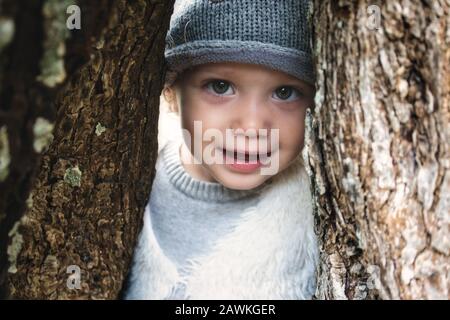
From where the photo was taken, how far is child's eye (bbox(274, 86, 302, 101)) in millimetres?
1559

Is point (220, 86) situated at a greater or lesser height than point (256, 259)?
greater

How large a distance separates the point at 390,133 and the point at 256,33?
48cm

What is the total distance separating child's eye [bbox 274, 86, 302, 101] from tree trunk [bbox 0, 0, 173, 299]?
1.08 ft

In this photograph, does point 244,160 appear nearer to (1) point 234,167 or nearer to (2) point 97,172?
(1) point 234,167

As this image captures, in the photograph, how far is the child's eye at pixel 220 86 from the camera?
1.57 m

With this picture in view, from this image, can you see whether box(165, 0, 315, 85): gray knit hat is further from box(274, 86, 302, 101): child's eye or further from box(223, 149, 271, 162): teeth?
box(223, 149, 271, 162): teeth

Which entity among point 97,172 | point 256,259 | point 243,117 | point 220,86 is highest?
point 220,86

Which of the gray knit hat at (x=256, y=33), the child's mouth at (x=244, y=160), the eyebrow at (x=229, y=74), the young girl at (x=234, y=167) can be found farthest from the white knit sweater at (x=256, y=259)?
the gray knit hat at (x=256, y=33)

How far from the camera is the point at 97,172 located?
58.1 inches

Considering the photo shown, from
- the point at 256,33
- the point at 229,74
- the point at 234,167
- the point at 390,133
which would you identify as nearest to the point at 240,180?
the point at 234,167

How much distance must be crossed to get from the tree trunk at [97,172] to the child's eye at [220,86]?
150 millimetres

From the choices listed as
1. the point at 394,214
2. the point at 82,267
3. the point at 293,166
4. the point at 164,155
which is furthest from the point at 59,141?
the point at 394,214

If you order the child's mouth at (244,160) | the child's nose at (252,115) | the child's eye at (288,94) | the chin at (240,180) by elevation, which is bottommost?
the chin at (240,180)

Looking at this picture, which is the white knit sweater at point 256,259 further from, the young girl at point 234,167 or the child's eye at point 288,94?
the child's eye at point 288,94
